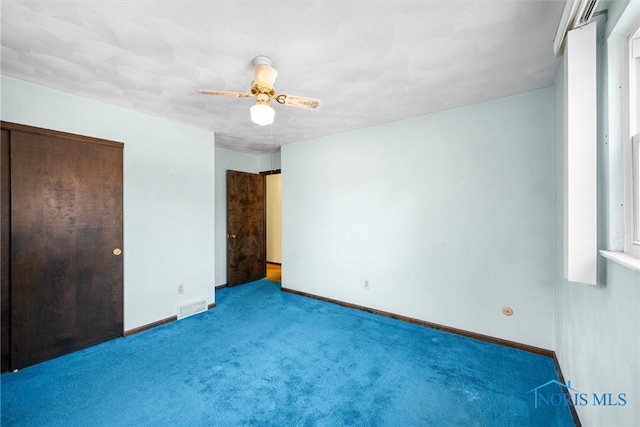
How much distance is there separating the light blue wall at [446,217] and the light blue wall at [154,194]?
5.25 ft

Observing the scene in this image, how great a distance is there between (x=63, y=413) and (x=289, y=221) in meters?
3.16

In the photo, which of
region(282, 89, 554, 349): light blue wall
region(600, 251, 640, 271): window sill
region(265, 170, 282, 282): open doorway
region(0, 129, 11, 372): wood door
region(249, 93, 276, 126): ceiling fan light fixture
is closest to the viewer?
region(600, 251, 640, 271): window sill

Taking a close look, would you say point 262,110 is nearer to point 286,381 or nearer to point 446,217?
point 286,381

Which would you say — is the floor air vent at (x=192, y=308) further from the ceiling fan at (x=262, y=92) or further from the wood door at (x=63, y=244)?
the ceiling fan at (x=262, y=92)

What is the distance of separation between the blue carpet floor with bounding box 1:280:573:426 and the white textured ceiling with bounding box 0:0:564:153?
2479 millimetres

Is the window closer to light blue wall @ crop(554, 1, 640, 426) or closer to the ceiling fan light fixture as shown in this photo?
light blue wall @ crop(554, 1, 640, 426)

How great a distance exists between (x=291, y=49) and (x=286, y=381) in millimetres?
2494

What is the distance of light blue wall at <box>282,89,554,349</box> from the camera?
2.50 meters

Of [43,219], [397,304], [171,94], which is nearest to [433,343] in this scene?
[397,304]

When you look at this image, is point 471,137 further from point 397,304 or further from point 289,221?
point 289,221

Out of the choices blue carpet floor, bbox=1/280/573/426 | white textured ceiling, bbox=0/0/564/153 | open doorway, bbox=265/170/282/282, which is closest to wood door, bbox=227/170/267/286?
open doorway, bbox=265/170/282/282

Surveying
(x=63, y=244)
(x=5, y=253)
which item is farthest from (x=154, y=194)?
(x=5, y=253)

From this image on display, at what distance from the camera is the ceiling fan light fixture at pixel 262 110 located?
1.87m

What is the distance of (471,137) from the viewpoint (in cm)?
279
